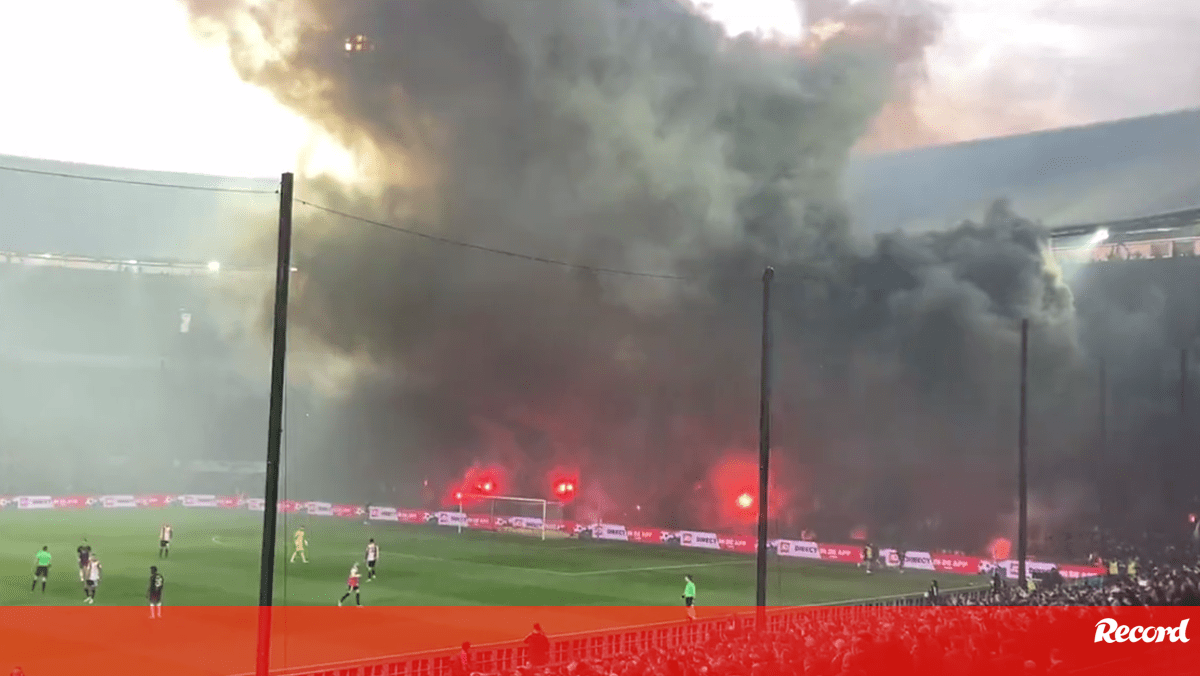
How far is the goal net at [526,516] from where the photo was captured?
189 feet

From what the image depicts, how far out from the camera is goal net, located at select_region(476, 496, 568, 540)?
189 feet

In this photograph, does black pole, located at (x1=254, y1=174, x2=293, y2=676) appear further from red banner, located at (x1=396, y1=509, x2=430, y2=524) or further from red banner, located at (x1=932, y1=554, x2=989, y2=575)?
red banner, located at (x1=396, y1=509, x2=430, y2=524)

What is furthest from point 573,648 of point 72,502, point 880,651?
point 72,502

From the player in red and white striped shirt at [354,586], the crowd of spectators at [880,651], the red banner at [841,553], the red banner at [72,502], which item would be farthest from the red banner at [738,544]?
the red banner at [72,502]

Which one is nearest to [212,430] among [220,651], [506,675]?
[220,651]

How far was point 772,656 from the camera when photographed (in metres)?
12.3

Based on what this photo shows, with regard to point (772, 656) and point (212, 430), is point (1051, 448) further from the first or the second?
point (212, 430)

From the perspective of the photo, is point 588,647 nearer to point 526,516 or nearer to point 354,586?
point 354,586

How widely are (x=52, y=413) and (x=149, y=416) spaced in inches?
234

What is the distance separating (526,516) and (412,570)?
76.3 ft

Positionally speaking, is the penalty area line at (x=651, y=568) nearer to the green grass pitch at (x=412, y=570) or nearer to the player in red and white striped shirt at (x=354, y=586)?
the green grass pitch at (x=412, y=570)

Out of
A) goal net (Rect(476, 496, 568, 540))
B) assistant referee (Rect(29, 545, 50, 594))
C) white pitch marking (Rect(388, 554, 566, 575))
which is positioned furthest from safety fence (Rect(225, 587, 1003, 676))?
goal net (Rect(476, 496, 568, 540))

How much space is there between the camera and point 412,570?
3828 centimetres

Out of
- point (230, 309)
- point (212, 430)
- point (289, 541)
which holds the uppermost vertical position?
point (230, 309)
